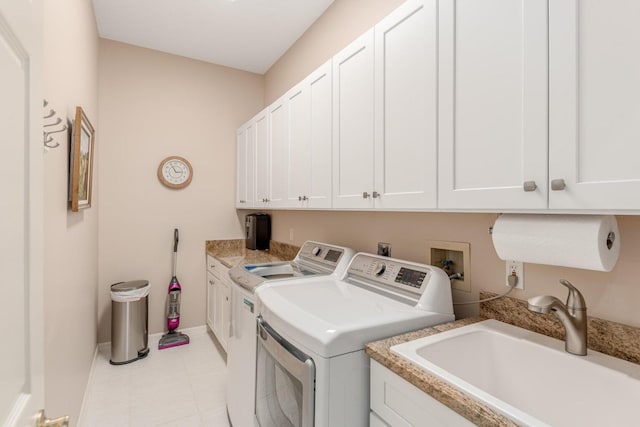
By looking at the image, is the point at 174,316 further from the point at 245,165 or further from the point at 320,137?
the point at 320,137

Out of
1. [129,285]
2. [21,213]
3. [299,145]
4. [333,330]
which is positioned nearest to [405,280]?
[333,330]

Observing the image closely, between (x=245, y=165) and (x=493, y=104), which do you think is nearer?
(x=493, y=104)

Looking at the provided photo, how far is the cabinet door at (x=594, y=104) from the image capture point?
73 cm

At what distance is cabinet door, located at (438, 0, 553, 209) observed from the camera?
0.89 metres

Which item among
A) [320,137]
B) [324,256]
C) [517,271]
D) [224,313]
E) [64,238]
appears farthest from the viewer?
[224,313]

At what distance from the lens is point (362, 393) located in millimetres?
1091

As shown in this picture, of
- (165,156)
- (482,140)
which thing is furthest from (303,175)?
(165,156)

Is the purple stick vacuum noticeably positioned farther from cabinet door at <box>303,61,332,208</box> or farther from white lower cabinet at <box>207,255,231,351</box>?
cabinet door at <box>303,61,332,208</box>

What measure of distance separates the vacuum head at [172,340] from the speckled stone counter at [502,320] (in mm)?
2688

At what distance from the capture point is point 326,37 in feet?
8.48

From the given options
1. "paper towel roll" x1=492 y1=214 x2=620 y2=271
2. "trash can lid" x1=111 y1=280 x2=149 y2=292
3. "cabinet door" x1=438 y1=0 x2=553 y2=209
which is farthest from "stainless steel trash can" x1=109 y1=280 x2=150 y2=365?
"paper towel roll" x1=492 y1=214 x2=620 y2=271

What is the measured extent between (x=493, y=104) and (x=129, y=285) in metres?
3.09

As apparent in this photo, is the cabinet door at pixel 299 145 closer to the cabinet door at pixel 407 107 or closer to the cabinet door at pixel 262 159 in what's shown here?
the cabinet door at pixel 262 159

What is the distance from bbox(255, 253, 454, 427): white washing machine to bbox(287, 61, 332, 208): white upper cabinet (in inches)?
20.8
